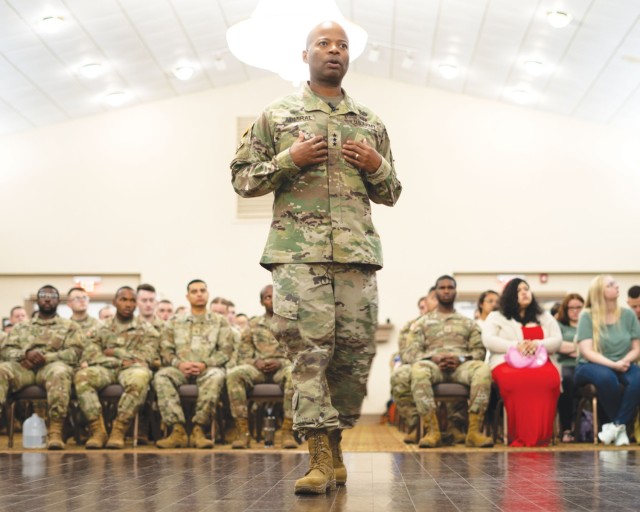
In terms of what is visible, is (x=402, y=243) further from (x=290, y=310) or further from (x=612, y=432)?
(x=290, y=310)

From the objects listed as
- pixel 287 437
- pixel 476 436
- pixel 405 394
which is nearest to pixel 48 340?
pixel 287 437

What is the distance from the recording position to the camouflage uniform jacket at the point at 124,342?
724cm

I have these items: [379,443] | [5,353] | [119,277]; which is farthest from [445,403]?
[119,277]

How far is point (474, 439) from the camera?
20.8ft

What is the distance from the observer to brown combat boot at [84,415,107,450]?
645cm

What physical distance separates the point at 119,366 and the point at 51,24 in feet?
13.8

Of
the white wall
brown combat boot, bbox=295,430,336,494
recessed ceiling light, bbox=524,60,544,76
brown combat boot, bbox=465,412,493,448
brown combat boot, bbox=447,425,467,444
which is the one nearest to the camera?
brown combat boot, bbox=295,430,336,494

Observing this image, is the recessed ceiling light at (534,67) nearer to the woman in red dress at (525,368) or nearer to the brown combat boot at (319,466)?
the woman in red dress at (525,368)

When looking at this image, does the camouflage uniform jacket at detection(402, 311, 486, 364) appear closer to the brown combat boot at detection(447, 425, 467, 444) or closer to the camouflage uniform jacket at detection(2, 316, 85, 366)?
the brown combat boot at detection(447, 425, 467, 444)

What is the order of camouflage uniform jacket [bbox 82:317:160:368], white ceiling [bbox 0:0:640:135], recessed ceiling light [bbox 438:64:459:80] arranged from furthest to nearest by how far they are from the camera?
1. recessed ceiling light [bbox 438:64:459:80]
2. white ceiling [bbox 0:0:640:135]
3. camouflage uniform jacket [bbox 82:317:160:368]

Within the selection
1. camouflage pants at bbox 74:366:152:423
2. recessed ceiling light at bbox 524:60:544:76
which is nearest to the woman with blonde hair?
camouflage pants at bbox 74:366:152:423

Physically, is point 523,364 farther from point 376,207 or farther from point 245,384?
point 376,207

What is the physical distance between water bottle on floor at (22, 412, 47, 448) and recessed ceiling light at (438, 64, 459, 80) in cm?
720

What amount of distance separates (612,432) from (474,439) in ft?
3.33
